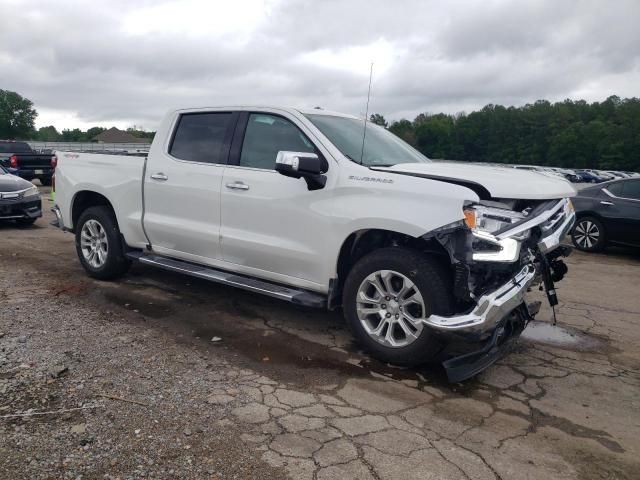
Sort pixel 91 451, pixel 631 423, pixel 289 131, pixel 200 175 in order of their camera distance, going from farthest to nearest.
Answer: pixel 200 175 < pixel 289 131 < pixel 631 423 < pixel 91 451

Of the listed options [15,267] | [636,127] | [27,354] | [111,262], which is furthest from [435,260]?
[636,127]

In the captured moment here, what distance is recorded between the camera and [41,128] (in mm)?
107250

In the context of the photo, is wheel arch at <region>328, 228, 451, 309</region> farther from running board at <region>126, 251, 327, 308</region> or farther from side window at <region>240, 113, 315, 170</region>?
side window at <region>240, 113, 315, 170</region>

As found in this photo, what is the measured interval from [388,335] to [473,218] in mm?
1117

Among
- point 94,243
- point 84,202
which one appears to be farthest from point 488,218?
point 84,202

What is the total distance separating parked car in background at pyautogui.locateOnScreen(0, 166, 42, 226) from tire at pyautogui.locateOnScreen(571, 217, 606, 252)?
997 centimetres

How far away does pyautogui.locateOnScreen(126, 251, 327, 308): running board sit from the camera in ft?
15.2

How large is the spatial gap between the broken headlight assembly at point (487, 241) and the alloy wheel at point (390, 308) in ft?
1.79

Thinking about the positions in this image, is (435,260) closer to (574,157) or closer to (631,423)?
(631,423)

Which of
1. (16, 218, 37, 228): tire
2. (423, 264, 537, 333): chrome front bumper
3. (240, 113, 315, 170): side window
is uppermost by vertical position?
(240, 113, 315, 170): side window

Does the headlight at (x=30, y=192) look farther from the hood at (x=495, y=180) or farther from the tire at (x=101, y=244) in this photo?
the hood at (x=495, y=180)

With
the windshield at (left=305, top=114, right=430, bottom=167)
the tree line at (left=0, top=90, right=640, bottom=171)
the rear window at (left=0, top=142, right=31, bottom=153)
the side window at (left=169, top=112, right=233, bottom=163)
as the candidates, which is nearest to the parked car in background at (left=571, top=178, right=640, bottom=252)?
the windshield at (left=305, top=114, right=430, bottom=167)

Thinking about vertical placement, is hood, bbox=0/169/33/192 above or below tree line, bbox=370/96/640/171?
below

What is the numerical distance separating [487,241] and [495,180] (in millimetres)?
568
